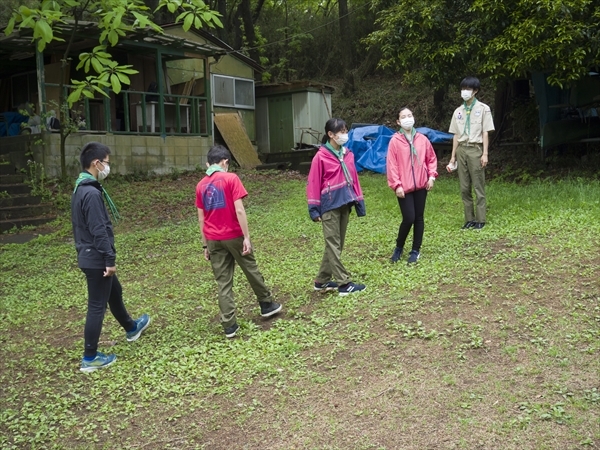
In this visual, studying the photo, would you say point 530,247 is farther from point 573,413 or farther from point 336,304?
point 573,413

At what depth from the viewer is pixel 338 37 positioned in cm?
2992

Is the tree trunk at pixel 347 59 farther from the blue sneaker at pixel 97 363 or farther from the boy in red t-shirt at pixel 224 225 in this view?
the blue sneaker at pixel 97 363

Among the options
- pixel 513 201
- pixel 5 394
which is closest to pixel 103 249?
pixel 5 394

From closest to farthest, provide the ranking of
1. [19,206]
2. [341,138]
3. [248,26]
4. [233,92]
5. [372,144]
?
[341,138]
[19,206]
[372,144]
[233,92]
[248,26]

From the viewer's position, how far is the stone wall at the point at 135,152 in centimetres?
1458

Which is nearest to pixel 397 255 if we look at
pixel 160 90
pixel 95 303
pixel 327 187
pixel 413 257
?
pixel 413 257

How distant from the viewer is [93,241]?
4.94 m

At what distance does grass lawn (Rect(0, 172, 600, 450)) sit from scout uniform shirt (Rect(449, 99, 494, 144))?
47.4 inches

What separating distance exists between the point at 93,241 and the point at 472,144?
17.4 feet

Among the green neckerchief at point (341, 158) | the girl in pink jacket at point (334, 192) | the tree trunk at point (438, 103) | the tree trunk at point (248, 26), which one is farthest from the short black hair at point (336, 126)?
the tree trunk at point (248, 26)

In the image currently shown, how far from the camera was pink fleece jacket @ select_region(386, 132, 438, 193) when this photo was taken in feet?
22.2

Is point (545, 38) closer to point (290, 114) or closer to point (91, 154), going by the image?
point (91, 154)

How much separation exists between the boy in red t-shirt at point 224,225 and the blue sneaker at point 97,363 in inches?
39.3

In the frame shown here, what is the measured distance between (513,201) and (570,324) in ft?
17.8
